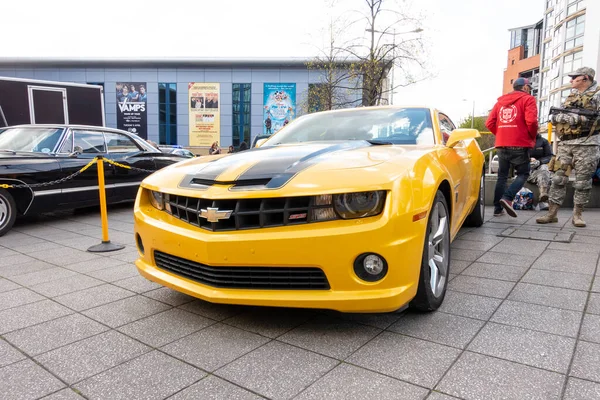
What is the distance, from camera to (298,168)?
7.77ft

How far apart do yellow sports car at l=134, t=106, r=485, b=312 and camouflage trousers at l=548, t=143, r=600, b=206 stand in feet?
11.2

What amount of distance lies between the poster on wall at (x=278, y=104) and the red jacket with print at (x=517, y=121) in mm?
29649

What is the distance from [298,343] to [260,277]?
39 centimetres

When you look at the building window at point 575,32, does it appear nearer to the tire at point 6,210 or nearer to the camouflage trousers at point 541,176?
the camouflage trousers at point 541,176

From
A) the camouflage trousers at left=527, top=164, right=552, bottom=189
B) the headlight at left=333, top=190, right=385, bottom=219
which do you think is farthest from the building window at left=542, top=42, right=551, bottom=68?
the headlight at left=333, top=190, right=385, bottom=219

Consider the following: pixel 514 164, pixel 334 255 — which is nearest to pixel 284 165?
pixel 334 255

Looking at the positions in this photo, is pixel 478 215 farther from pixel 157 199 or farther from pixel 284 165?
pixel 157 199

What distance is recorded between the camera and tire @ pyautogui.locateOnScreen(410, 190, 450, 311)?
2.34 metres

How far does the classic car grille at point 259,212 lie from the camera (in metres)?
2.17

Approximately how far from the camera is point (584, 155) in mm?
A: 5105

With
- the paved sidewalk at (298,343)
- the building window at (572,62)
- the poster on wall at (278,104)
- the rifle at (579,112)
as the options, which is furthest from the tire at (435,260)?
the building window at (572,62)

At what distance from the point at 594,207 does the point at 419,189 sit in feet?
21.2

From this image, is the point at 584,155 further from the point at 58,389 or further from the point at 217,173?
the point at 58,389

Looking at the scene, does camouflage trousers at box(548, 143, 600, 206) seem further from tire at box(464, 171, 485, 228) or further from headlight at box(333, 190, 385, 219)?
headlight at box(333, 190, 385, 219)
